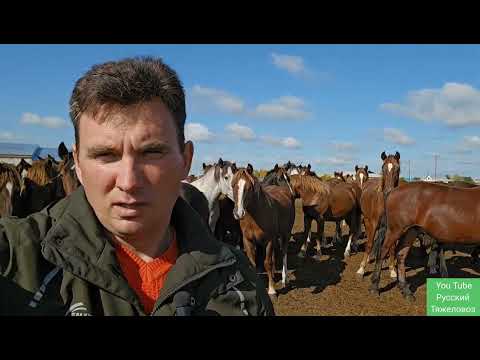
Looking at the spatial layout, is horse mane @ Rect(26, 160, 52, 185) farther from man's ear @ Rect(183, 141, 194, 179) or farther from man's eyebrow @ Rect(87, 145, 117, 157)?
man's eyebrow @ Rect(87, 145, 117, 157)

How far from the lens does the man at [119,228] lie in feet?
3.57

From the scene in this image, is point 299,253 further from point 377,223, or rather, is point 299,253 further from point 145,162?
point 145,162

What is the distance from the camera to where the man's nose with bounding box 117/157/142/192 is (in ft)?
3.64

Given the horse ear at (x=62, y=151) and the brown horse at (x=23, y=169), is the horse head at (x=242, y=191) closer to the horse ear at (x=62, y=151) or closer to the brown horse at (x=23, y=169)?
the horse ear at (x=62, y=151)

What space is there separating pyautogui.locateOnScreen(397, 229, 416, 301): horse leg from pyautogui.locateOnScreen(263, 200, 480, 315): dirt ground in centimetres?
18

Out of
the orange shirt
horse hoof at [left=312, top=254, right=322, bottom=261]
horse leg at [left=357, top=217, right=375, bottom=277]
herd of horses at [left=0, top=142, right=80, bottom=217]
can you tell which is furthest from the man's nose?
horse hoof at [left=312, top=254, right=322, bottom=261]

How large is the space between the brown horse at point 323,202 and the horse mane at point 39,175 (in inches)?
254

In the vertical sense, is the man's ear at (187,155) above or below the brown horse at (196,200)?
above

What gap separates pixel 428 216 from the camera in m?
7.03

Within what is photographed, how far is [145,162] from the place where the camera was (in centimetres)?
114

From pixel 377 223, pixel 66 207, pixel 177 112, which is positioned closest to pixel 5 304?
pixel 66 207

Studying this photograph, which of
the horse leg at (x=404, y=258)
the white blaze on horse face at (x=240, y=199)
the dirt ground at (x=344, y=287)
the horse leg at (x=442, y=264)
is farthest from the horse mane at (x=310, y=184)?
the white blaze on horse face at (x=240, y=199)

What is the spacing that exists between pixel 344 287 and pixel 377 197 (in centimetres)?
267
